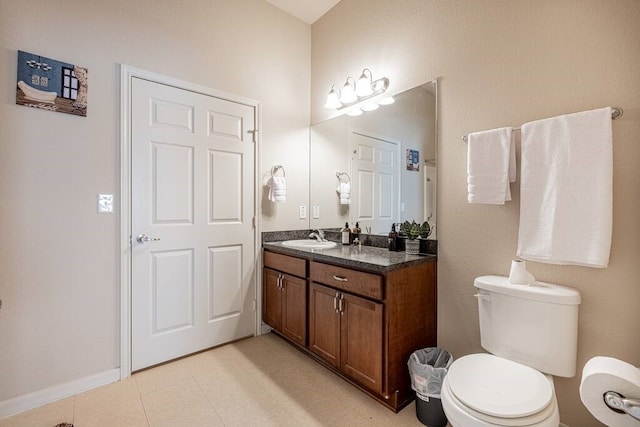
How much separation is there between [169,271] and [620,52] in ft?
9.22

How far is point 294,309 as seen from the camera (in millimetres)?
2299

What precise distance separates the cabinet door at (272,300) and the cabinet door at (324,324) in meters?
0.43

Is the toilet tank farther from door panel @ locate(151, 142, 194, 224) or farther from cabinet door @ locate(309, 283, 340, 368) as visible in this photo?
door panel @ locate(151, 142, 194, 224)

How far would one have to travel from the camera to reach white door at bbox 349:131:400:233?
2.27 meters

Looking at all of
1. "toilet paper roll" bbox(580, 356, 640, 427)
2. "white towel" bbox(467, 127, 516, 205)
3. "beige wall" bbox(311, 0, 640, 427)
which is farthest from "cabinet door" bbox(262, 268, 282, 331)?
"toilet paper roll" bbox(580, 356, 640, 427)

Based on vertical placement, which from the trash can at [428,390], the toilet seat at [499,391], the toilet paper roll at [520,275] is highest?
the toilet paper roll at [520,275]

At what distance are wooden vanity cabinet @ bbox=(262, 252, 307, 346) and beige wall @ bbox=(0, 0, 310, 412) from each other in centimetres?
110

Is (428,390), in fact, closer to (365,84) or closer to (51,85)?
(365,84)

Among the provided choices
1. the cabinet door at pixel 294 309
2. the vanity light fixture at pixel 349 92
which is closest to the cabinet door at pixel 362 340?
the cabinet door at pixel 294 309

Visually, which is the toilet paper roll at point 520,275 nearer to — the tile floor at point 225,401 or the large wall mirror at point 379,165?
the large wall mirror at point 379,165

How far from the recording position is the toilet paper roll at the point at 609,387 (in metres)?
1.00

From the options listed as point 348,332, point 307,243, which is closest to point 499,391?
point 348,332

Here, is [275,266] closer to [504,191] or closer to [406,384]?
[406,384]

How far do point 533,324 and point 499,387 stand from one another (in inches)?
14.7
